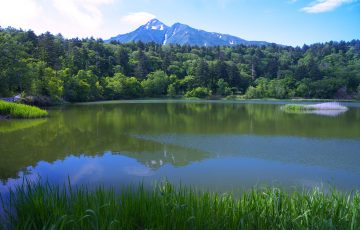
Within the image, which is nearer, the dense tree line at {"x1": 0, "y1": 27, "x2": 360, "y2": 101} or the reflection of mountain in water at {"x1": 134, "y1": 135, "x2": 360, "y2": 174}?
the reflection of mountain in water at {"x1": 134, "y1": 135, "x2": 360, "y2": 174}

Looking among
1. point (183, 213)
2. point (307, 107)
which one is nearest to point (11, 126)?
point (183, 213)

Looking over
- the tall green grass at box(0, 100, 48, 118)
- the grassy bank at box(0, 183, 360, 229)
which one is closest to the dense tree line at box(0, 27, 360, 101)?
the tall green grass at box(0, 100, 48, 118)

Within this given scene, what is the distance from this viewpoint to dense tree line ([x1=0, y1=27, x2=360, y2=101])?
65000 millimetres

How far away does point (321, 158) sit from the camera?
1332cm

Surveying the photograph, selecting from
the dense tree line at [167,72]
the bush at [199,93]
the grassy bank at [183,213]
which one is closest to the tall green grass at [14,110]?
the dense tree line at [167,72]

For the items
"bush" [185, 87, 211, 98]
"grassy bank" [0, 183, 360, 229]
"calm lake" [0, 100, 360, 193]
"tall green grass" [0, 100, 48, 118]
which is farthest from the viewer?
"bush" [185, 87, 211, 98]

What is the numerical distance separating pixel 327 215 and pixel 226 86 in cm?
8780

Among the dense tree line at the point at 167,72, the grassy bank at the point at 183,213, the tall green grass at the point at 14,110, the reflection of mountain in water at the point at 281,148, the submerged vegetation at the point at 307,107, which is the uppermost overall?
the dense tree line at the point at 167,72

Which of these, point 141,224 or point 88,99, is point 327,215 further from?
point 88,99

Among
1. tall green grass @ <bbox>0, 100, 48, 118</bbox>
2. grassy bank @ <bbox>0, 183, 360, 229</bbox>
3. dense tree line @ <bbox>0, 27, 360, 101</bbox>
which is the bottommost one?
grassy bank @ <bbox>0, 183, 360, 229</bbox>

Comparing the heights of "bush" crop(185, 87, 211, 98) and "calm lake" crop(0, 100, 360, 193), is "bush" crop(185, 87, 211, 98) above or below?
above

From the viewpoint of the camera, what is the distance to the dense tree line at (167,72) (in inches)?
2559

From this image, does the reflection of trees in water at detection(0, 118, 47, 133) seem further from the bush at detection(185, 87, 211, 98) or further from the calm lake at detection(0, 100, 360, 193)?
the bush at detection(185, 87, 211, 98)

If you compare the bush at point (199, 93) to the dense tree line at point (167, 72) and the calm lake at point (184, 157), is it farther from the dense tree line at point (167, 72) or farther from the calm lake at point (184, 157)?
the calm lake at point (184, 157)
